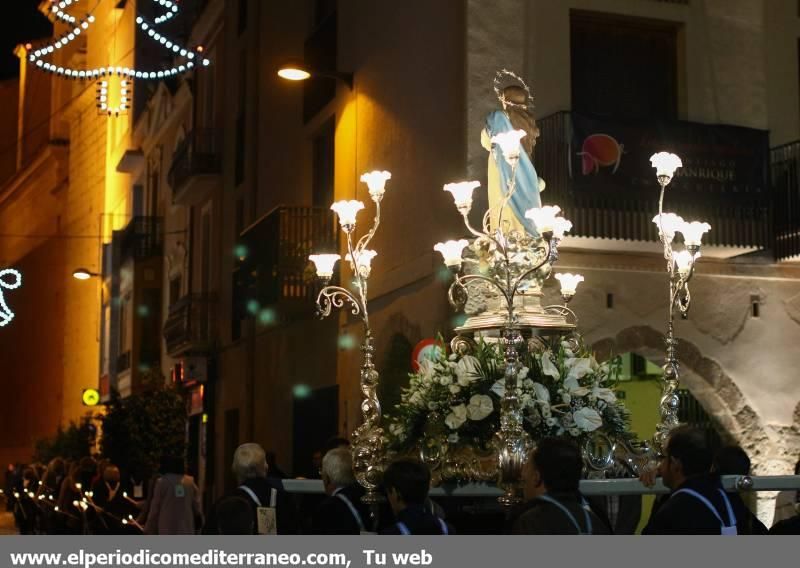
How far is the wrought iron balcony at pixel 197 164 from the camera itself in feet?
94.6

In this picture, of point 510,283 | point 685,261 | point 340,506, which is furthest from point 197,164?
point 340,506

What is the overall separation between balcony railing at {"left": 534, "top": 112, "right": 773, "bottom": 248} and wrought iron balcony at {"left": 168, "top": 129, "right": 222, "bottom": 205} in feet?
45.6

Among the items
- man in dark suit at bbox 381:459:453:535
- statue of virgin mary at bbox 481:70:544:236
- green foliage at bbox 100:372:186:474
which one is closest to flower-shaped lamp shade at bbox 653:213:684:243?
statue of virgin mary at bbox 481:70:544:236

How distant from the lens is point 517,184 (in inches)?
571

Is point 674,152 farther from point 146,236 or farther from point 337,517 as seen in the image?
point 146,236

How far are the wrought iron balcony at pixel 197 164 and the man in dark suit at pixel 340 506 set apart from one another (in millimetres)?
20472

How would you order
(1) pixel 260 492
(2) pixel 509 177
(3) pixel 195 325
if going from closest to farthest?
(1) pixel 260 492 < (2) pixel 509 177 < (3) pixel 195 325

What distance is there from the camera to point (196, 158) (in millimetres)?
28859

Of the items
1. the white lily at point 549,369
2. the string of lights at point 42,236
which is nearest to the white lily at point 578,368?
the white lily at point 549,369

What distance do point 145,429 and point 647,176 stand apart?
15.4 meters

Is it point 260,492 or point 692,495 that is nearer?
point 692,495

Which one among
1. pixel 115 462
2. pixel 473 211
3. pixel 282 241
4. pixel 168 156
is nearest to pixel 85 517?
pixel 282 241

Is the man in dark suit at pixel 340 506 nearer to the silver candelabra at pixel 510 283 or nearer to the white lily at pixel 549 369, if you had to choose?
the silver candelabra at pixel 510 283
